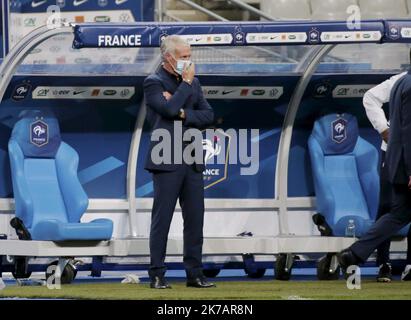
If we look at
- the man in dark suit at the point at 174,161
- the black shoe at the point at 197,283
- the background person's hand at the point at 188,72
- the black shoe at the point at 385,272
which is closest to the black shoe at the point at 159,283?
the man in dark suit at the point at 174,161

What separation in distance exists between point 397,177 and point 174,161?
5.87ft

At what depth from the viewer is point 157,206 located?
11.0 m

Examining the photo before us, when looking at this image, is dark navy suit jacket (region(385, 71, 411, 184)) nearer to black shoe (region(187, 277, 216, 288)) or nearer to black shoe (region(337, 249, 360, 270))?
black shoe (region(337, 249, 360, 270))

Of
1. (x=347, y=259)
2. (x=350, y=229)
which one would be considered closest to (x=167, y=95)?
(x=347, y=259)

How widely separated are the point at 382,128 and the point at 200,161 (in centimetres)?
157

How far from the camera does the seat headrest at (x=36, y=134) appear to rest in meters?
12.5

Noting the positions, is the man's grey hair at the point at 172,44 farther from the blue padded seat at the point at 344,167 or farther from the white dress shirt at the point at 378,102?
the blue padded seat at the point at 344,167

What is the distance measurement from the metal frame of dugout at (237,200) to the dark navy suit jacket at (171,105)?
61cm

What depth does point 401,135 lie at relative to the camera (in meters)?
11.2

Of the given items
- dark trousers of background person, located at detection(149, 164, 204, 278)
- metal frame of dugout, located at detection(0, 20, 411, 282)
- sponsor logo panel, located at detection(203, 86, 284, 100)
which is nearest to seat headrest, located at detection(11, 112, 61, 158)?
metal frame of dugout, located at detection(0, 20, 411, 282)

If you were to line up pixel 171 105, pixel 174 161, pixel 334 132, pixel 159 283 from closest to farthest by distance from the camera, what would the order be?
1. pixel 171 105
2. pixel 174 161
3. pixel 159 283
4. pixel 334 132

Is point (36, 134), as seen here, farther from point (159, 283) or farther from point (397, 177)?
point (397, 177)
